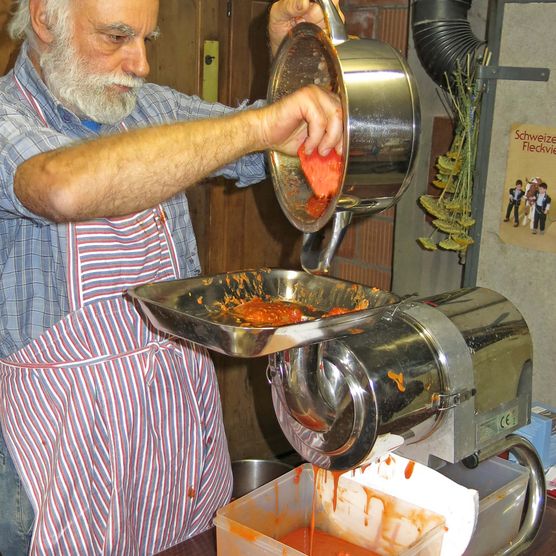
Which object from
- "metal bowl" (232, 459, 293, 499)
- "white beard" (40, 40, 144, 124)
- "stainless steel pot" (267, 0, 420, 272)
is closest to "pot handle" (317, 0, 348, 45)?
"stainless steel pot" (267, 0, 420, 272)

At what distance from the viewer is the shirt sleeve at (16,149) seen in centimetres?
102

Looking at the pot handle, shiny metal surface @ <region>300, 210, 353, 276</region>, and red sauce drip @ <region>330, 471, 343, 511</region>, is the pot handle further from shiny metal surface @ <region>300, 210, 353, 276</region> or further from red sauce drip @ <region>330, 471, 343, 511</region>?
red sauce drip @ <region>330, 471, 343, 511</region>

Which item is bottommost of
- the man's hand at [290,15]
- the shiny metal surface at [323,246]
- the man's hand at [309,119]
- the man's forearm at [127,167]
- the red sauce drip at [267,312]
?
the red sauce drip at [267,312]

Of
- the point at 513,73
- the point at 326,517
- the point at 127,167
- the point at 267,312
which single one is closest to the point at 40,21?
the point at 127,167

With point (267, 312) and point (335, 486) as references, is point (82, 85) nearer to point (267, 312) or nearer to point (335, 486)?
point (267, 312)

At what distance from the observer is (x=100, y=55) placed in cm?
134

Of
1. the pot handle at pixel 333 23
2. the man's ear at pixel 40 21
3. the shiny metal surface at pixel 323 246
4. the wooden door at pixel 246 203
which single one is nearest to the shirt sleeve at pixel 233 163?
the man's ear at pixel 40 21

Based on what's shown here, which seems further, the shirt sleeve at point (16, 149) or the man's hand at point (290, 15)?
the man's hand at point (290, 15)

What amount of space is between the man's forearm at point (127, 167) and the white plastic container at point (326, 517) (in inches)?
18.3

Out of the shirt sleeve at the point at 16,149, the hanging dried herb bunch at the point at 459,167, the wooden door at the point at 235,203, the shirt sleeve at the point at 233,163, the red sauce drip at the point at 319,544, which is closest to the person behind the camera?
the shirt sleeve at the point at 16,149

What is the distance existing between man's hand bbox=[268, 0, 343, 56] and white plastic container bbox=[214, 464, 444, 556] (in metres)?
0.65

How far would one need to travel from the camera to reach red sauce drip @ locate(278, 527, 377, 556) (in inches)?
46.6

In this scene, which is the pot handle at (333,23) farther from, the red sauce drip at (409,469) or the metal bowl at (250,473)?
the metal bowl at (250,473)

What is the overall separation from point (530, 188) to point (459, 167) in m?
0.27
